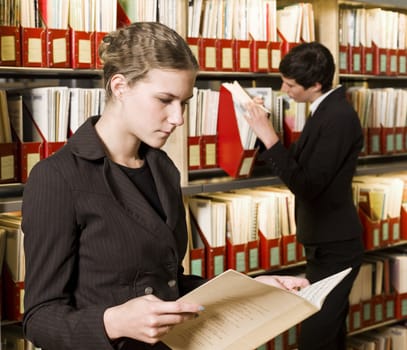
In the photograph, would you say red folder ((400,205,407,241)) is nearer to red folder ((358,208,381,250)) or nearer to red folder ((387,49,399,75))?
red folder ((358,208,381,250))

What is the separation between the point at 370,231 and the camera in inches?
139

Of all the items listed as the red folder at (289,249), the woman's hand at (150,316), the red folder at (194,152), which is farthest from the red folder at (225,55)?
the woman's hand at (150,316)

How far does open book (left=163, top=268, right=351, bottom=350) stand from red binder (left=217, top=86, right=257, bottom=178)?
5.21ft

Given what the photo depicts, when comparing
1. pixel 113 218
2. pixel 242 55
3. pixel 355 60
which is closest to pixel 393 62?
pixel 355 60

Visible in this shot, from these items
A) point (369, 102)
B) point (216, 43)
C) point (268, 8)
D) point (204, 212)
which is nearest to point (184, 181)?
point (204, 212)

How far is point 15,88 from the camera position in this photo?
2668 mm

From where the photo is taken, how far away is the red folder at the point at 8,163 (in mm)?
2275

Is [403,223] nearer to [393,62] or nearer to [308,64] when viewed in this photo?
[393,62]

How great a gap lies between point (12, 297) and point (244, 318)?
1.27 metres

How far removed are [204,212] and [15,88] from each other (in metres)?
0.96

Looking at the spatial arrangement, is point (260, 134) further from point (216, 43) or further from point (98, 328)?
point (98, 328)

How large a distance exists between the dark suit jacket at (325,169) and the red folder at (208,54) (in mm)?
471

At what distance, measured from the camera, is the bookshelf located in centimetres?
250

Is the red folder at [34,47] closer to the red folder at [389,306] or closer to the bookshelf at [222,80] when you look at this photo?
the bookshelf at [222,80]
